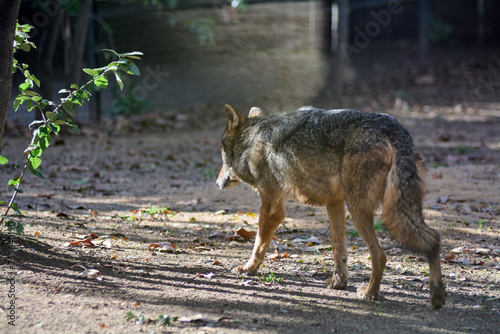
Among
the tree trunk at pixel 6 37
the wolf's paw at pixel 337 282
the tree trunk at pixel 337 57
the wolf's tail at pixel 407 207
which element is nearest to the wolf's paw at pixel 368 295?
the wolf's paw at pixel 337 282

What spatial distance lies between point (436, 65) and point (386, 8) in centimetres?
246

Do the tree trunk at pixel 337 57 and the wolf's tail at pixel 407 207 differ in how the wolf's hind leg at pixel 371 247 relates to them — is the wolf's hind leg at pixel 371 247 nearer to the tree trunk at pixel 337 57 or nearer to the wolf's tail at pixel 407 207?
the wolf's tail at pixel 407 207

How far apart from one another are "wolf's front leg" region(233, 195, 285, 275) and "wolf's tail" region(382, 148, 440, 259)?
41.4 inches

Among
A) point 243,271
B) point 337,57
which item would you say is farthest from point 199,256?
point 337,57

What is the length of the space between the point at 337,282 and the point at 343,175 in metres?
0.94

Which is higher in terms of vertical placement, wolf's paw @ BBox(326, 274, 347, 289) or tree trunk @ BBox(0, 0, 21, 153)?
tree trunk @ BBox(0, 0, 21, 153)

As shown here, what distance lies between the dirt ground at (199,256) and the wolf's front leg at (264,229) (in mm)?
97

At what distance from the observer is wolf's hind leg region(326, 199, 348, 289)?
15.3ft

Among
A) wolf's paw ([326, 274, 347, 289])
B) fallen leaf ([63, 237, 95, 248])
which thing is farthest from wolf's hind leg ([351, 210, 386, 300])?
fallen leaf ([63, 237, 95, 248])

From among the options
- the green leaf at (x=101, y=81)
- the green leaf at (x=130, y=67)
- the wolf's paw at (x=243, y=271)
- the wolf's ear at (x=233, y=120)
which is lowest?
the wolf's paw at (x=243, y=271)

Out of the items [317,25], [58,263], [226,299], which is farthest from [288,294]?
[317,25]

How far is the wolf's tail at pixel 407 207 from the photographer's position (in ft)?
12.9

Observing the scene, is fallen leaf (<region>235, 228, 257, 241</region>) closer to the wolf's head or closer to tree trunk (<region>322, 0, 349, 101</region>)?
the wolf's head

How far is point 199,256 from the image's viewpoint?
531 centimetres
